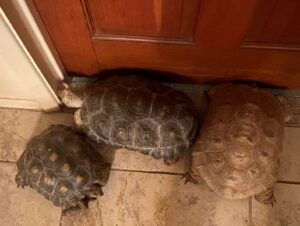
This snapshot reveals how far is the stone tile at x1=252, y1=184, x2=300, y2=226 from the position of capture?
1153mm

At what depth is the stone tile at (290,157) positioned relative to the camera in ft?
3.97

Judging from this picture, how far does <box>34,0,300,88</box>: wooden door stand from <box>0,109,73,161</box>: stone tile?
0.22 metres

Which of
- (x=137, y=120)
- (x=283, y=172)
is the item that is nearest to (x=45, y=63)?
(x=137, y=120)

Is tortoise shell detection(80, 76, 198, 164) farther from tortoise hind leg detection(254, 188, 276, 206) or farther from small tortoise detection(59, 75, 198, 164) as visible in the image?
tortoise hind leg detection(254, 188, 276, 206)

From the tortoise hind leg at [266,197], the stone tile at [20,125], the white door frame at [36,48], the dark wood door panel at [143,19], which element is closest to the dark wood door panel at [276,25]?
the dark wood door panel at [143,19]

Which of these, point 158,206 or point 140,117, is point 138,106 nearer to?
point 140,117

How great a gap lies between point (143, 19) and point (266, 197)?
73 cm

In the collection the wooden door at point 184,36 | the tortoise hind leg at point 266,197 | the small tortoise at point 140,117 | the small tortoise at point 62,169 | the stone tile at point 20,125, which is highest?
the wooden door at point 184,36

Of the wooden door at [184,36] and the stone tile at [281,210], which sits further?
the stone tile at [281,210]

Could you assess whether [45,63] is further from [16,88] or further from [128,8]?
[128,8]

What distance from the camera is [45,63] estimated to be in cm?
113

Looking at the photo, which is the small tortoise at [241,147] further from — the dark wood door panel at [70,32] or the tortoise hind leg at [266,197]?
the dark wood door panel at [70,32]

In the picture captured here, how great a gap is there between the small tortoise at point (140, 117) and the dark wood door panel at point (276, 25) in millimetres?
329

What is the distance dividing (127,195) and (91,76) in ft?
1.63
